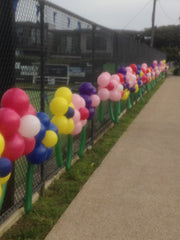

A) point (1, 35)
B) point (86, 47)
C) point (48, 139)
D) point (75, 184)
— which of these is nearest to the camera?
point (1, 35)

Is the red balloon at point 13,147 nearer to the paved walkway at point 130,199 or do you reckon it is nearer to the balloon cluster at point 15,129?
the balloon cluster at point 15,129

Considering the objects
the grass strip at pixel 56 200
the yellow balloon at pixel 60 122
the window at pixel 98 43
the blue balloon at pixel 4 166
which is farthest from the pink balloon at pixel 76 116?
the window at pixel 98 43

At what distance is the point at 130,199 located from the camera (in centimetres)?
414

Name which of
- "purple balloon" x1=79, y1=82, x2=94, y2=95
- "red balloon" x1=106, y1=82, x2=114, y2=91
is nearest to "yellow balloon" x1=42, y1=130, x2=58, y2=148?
"purple balloon" x1=79, y1=82, x2=94, y2=95

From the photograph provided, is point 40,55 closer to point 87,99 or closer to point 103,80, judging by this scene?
point 87,99

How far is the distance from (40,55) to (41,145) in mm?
1076

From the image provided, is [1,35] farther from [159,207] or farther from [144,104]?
[144,104]

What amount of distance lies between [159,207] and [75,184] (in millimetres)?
1191

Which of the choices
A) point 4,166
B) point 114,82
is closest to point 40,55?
point 4,166

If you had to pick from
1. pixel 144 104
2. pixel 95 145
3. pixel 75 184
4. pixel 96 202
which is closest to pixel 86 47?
pixel 95 145

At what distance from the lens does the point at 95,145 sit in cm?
663

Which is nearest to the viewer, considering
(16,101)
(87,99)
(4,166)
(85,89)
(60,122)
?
(4,166)

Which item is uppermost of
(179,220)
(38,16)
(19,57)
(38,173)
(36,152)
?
(38,16)

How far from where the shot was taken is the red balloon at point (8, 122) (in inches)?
101
